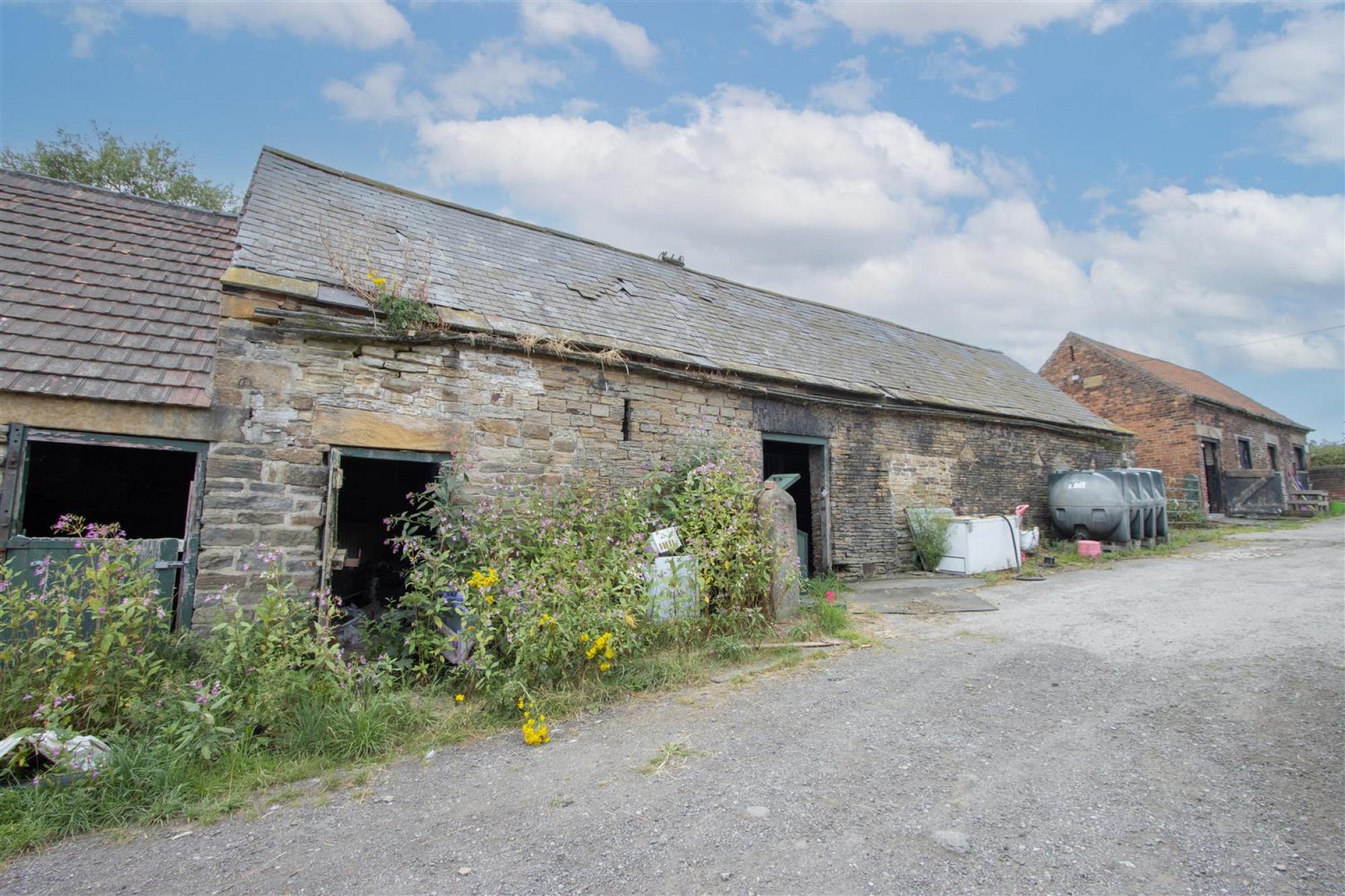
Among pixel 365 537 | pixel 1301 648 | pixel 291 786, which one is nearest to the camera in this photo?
pixel 291 786

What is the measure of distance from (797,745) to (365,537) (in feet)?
22.2

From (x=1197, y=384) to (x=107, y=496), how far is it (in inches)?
1229

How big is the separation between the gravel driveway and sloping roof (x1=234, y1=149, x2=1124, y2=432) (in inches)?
184

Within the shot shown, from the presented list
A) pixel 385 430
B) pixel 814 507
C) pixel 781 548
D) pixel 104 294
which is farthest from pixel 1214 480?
pixel 104 294

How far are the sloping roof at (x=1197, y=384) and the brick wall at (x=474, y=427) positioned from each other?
15.8m

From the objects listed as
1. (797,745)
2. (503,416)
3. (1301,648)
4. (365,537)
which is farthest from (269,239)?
(1301,648)

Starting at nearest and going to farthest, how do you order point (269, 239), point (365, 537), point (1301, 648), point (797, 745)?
point (797, 745)
point (1301, 648)
point (269, 239)
point (365, 537)

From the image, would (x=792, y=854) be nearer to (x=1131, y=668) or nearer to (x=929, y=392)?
(x=1131, y=668)

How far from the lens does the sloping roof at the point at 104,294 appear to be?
505cm

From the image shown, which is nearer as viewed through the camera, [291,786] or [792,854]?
[792,854]

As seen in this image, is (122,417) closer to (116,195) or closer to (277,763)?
(277,763)

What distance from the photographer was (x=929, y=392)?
11.8m

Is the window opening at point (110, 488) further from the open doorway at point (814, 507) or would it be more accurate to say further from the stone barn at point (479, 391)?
the open doorway at point (814, 507)

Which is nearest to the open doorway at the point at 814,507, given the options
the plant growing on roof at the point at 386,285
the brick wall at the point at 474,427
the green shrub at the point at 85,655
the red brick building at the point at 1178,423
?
the brick wall at the point at 474,427
